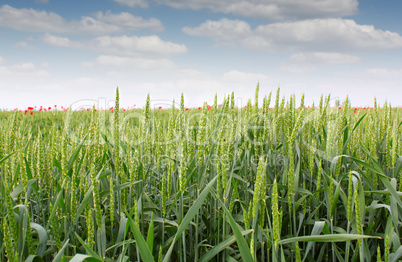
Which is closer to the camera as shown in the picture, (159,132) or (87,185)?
(87,185)

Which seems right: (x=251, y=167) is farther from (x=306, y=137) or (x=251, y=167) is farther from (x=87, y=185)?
(x=87, y=185)

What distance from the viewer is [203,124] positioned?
4.73 feet

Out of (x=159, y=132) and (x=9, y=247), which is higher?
(x=159, y=132)

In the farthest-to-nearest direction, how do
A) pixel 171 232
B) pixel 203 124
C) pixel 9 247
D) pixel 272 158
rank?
pixel 272 158 → pixel 171 232 → pixel 203 124 → pixel 9 247

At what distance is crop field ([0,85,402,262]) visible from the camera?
3.71 feet

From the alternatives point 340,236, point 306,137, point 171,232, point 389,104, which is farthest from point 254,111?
point 389,104

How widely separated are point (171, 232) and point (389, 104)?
190 cm

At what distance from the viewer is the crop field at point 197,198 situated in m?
1.13

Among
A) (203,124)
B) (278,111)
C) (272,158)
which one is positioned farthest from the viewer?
(278,111)

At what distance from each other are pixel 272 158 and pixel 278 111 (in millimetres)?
336

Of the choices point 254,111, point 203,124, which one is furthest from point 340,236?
point 254,111

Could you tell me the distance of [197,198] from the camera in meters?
1.21

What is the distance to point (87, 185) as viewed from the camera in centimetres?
145

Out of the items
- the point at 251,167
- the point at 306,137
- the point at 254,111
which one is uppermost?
the point at 254,111
